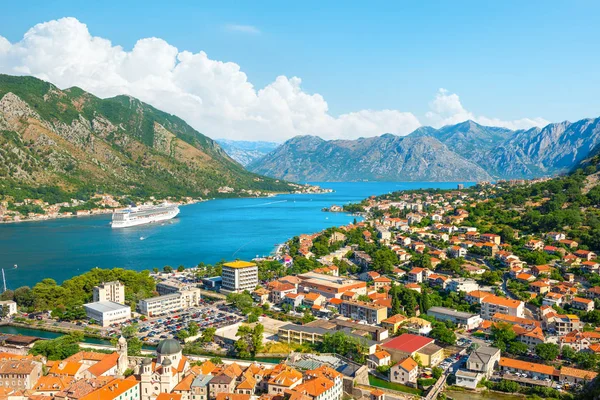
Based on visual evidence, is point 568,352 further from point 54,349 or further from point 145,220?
point 145,220

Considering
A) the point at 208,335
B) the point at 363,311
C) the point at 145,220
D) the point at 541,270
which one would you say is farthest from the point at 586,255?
the point at 145,220

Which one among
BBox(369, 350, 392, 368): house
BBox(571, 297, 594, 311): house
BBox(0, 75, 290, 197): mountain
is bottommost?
BBox(369, 350, 392, 368): house

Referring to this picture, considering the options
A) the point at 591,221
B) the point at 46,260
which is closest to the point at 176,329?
the point at 46,260

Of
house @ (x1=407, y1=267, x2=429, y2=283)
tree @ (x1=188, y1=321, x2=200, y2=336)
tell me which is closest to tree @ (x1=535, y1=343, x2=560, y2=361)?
house @ (x1=407, y1=267, x2=429, y2=283)

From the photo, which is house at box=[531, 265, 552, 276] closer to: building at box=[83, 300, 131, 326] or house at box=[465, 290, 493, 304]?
house at box=[465, 290, 493, 304]

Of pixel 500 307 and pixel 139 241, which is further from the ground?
pixel 500 307

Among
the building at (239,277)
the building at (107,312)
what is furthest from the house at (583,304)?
the building at (107,312)
